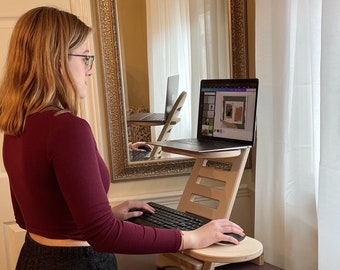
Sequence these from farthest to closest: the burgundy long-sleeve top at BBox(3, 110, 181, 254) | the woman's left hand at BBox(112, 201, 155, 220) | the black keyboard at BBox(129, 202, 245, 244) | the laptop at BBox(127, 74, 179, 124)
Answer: the laptop at BBox(127, 74, 179, 124)
the woman's left hand at BBox(112, 201, 155, 220)
the black keyboard at BBox(129, 202, 245, 244)
the burgundy long-sleeve top at BBox(3, 110, 181, 254)

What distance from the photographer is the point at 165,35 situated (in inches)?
75.4

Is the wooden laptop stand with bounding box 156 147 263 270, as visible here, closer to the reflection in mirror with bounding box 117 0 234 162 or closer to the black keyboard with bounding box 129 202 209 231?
the black keyboard with bounding box 129 202 209 231

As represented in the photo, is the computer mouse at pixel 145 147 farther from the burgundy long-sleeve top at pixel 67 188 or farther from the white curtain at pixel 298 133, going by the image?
the burgundy long-sleeve top at pixel 67 188

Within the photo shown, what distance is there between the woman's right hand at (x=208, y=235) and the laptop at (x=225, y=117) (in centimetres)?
29

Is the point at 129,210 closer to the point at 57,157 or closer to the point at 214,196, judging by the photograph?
the point at 214,196

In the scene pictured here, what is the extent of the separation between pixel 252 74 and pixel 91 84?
2.56ft

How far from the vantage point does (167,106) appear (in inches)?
76.3

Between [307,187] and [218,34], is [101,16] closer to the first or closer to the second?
[218,34]

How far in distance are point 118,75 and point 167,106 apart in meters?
0.27

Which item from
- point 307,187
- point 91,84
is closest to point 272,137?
point 307,187

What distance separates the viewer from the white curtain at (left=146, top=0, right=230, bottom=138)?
74.9 inches

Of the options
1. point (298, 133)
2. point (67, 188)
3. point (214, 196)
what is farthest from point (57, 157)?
point (298, 133)

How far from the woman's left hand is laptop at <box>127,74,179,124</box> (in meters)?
0.58

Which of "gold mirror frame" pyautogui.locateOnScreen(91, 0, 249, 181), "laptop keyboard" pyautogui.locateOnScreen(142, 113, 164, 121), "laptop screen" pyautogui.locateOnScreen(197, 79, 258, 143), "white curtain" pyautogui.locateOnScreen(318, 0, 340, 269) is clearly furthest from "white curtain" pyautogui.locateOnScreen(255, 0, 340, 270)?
"laptop keyboard" pyautogui.locateOnScreen(142, 113, 164, 121)
